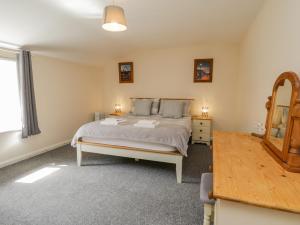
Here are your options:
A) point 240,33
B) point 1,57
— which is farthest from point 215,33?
point 1,57

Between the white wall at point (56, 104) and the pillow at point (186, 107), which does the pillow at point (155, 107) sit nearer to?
the pillow at point (186, 107)

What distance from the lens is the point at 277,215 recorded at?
74cm

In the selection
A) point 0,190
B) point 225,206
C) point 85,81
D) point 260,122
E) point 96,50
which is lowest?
point 0,190

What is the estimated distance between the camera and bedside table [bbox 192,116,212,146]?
376 cm

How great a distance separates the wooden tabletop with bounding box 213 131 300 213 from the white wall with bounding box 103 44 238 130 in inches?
108

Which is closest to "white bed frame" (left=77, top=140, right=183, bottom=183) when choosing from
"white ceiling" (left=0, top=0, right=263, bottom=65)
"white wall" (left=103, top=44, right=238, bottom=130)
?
"white ceiling" (left=0, top=0, right=263, bottom=65)

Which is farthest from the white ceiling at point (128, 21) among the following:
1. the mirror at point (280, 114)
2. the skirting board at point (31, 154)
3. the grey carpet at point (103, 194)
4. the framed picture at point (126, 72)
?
the grey carpet at point (103, 194)

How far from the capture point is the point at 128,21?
7.89 ft

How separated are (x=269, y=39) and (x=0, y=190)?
3599 millimetres

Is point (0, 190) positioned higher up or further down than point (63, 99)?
further down

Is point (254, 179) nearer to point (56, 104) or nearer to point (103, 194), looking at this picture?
point (103, 194)

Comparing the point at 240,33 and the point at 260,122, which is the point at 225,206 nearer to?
the point at 260,122

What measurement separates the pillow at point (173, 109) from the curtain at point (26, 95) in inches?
101

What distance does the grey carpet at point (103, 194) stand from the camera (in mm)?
1661
